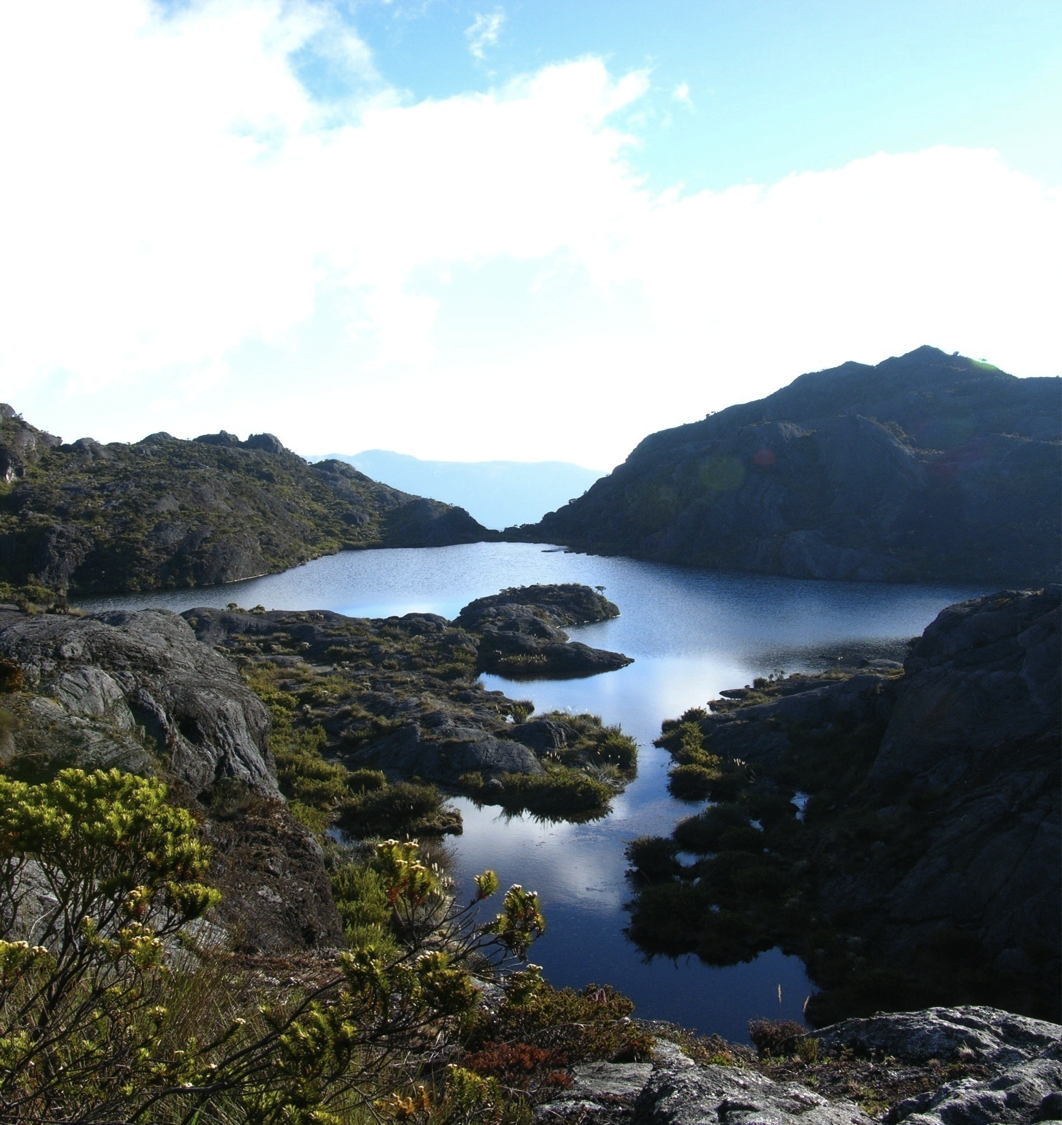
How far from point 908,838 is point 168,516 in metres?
85.1

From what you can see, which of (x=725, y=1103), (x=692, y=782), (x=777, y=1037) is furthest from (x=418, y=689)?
(x=725, y=1103)

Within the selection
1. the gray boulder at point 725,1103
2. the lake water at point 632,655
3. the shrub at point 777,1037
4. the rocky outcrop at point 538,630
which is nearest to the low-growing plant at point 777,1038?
the shrub at point 777,1037

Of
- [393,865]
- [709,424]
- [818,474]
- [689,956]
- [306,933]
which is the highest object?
[709,424]

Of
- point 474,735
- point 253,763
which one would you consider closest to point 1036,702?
point 474,735

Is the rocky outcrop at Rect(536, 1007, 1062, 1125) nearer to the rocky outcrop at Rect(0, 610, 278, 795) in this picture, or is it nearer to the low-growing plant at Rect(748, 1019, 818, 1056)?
the low-growing plant at Rect(748, 1019, 818, 1056)

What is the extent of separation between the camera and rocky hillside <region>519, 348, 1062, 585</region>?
291ft

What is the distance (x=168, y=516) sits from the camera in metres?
86.9

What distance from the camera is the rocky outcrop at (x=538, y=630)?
1884 inches

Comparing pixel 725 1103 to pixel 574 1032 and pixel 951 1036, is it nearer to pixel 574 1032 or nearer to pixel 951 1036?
pixel 574 1032

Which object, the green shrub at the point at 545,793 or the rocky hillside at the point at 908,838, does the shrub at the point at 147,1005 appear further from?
the green shrub at the point at 545,793

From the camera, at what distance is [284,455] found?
149m

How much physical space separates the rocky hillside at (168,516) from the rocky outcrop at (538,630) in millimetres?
36877

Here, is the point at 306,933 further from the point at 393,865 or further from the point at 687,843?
the point at 687,843

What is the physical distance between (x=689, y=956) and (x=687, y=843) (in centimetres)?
580
